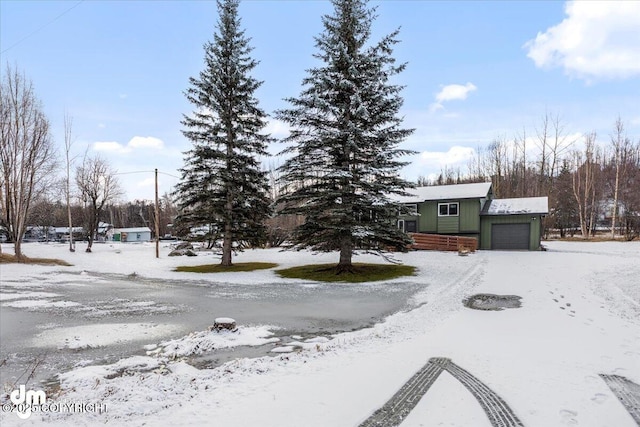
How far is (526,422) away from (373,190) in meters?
11.0

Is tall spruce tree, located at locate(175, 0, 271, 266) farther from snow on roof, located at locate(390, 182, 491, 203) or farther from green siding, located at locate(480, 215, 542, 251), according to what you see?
green siding, located at locate(480, 215, 542, 251)

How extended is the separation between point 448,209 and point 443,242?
3.41m

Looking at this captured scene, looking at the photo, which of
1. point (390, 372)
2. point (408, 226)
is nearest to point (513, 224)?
point (408, 226)

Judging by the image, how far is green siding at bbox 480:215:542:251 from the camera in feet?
78.3

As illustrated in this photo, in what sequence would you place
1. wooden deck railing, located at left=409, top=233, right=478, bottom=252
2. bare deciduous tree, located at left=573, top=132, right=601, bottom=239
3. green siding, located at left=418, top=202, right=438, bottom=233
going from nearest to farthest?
wooden deck railing, located at left=409, top=233, right=478, bottom=252, green siding, located at left=418, top=202, right=438, bottom=233, bare deciduous tree, located at left=573, top=132, right=601, bottom=239

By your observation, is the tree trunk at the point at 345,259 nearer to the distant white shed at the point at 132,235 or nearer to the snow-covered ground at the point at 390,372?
the snow-covered ground at the point at 390,372

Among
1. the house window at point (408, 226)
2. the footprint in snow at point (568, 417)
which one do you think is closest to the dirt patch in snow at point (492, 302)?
the footprint in snow at point (568, 417)

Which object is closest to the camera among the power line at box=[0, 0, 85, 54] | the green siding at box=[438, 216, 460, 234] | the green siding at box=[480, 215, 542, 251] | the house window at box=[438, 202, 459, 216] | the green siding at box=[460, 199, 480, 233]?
the power line at box=[0, 0, 85, 54]

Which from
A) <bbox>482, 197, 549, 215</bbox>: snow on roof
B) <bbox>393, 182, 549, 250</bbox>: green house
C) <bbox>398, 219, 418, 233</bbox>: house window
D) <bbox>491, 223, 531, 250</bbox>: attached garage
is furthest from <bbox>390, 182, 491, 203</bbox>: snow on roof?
<bbox>491, 223, 531, 250</bbox>: attached garage

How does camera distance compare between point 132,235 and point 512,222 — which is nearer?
point 512,222

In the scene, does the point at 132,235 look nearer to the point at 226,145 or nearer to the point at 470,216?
the point at 226,145

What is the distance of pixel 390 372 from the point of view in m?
4.50

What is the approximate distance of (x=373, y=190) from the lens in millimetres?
13898

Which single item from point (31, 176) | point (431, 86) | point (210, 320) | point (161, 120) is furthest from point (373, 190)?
point (31, 176)
